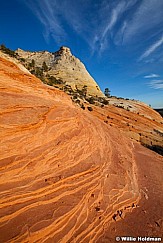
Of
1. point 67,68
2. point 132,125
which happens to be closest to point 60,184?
point 132,125

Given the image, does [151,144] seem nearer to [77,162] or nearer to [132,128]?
[132,128]

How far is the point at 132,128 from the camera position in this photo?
100ft

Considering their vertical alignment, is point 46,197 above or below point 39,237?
above

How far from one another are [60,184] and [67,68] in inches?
2685

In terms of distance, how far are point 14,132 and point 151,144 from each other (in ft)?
69.4

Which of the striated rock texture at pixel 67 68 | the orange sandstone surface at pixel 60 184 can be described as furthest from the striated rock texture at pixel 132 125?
the striated rock texture at pixel 67 68

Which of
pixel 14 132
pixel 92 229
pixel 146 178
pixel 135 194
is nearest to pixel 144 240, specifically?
pixel 92 229

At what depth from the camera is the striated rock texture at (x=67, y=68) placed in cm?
6419

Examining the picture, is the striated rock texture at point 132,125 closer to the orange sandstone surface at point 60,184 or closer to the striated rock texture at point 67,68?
the orange sandstone surface at point 60,184

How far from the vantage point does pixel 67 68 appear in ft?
237

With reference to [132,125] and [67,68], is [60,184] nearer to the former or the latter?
[132,125]

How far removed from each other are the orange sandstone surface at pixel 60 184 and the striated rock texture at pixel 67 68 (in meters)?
47.1

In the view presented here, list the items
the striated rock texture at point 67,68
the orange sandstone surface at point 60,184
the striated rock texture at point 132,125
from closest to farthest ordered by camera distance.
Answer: the orange sandstone surface at point 60,184 → the striated rock texture at point 132,125 → the striated rock texture at point 67,68

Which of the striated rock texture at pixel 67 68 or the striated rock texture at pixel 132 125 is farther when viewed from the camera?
the striated rock texture at pixel 67 68
